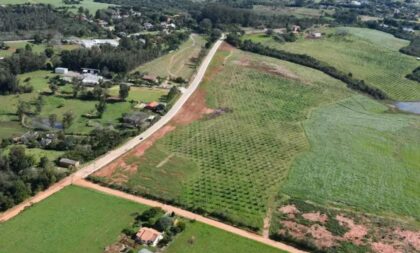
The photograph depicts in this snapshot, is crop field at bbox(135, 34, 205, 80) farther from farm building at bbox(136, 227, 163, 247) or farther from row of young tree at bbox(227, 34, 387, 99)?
farm building at bbox(136, 227, 163, 247)

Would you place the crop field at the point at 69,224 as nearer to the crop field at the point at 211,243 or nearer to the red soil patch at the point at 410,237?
the crop field at the point at 211,243

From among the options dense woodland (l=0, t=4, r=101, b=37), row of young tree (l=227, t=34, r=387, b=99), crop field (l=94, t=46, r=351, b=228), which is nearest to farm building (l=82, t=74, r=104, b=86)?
crop field (l=94, t=46, r=351, b=228)

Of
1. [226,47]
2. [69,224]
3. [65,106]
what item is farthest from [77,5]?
[69,224]

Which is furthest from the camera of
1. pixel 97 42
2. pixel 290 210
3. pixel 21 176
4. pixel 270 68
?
pixel 97 42

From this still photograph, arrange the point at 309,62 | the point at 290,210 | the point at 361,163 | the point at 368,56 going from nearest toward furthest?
A: the point at 290,210 < the point at 361,163 < the point at 309,62 < the point at 368,56

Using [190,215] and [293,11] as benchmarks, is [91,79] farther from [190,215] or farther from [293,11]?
[293,11]
